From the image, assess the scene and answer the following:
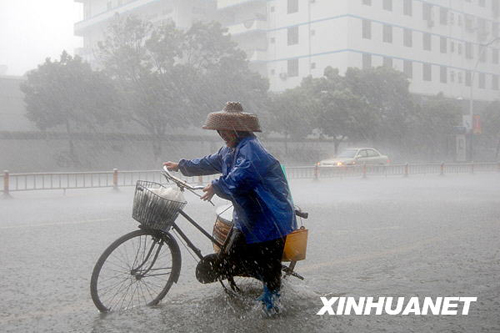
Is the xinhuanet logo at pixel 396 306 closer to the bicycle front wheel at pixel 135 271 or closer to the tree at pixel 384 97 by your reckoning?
the bicycle front wheel at pixel 135 271

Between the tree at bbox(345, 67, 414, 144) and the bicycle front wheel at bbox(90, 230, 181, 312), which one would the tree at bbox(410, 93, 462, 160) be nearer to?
the tree at bbox(345, 67, 414, 144)

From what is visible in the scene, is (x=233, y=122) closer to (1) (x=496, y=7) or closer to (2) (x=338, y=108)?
(2) (x=338, y=108)

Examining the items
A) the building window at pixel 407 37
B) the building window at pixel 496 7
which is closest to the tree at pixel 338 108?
the building window at pixel 407 37

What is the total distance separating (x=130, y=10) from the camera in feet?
196

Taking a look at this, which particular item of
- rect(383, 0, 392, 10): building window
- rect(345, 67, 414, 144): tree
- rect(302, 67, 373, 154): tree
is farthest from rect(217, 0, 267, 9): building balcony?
rect(302, 67, 373, 154): tree

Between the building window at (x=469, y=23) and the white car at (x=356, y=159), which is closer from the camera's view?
the white car at (x=356, y=159)

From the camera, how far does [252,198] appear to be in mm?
3994

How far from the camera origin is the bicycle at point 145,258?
4016 mm

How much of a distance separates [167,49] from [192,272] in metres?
27.6

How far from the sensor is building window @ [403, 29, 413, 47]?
49.7 metres

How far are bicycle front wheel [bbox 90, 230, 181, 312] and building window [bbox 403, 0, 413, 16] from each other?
1938 inches

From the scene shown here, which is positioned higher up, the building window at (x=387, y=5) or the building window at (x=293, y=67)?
the building window at (x=387, y=5)

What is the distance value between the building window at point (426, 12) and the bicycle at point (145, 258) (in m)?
51.3

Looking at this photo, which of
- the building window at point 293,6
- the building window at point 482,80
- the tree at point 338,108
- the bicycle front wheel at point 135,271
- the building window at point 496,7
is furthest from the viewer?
the building window at point 496,7
